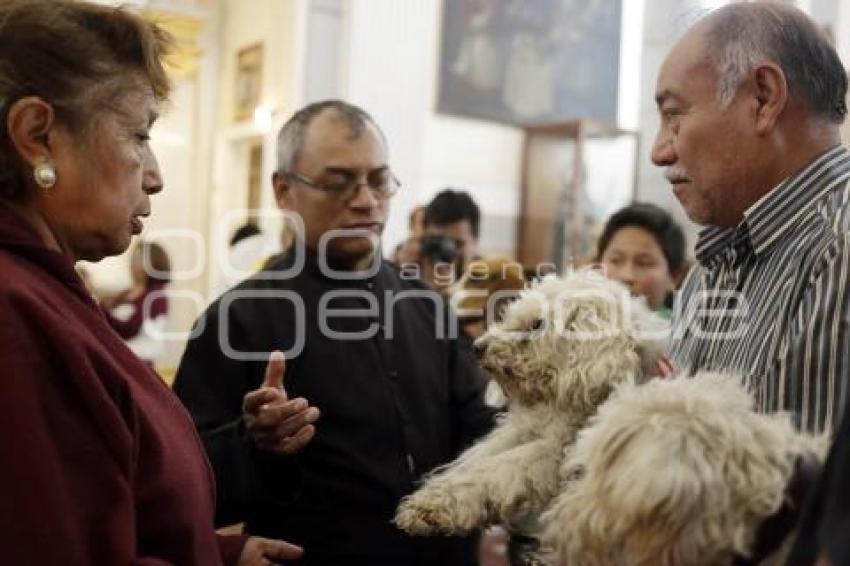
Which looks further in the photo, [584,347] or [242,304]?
[242,304]

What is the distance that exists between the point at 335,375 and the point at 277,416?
42 centimetres

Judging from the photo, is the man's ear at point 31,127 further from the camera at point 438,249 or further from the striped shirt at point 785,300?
the camera at point 438,249

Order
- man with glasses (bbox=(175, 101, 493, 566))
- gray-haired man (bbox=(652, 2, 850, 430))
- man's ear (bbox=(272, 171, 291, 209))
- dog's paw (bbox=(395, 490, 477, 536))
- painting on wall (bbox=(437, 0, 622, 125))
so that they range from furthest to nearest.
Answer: painting on wall (bbox=(437, 0, 622, 125)), man's ear (bbox=(272, 171, 291, 209)), man with glasses (bbox=(175, 101, 493, 566)), dog's paw (bbox=(395, 490, 477, 536)), gray-haired man (bbox=(652, 2, 850, 430))

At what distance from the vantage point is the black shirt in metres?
2.32

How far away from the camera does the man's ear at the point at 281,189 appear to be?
269cm

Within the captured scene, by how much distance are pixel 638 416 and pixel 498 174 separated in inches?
410

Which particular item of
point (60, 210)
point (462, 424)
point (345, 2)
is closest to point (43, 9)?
point (60, 210)

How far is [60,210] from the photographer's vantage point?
1488 mm

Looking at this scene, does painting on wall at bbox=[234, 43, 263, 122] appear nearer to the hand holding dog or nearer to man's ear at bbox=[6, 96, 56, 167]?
Result: the hand holding dog

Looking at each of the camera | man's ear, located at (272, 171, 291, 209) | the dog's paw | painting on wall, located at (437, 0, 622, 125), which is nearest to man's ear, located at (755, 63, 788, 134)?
the dog's paw

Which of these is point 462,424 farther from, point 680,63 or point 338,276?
point 680,63

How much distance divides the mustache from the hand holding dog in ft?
2.91

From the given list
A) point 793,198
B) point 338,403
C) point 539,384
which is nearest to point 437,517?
point 539,384

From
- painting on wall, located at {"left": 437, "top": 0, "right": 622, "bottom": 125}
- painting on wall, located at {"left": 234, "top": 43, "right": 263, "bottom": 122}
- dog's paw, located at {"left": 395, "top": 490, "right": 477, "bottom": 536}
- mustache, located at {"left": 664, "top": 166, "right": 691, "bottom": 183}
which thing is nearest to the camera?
mustache, located at {"left": 664, "top": 166, "right": 691, "bottom": 183}
